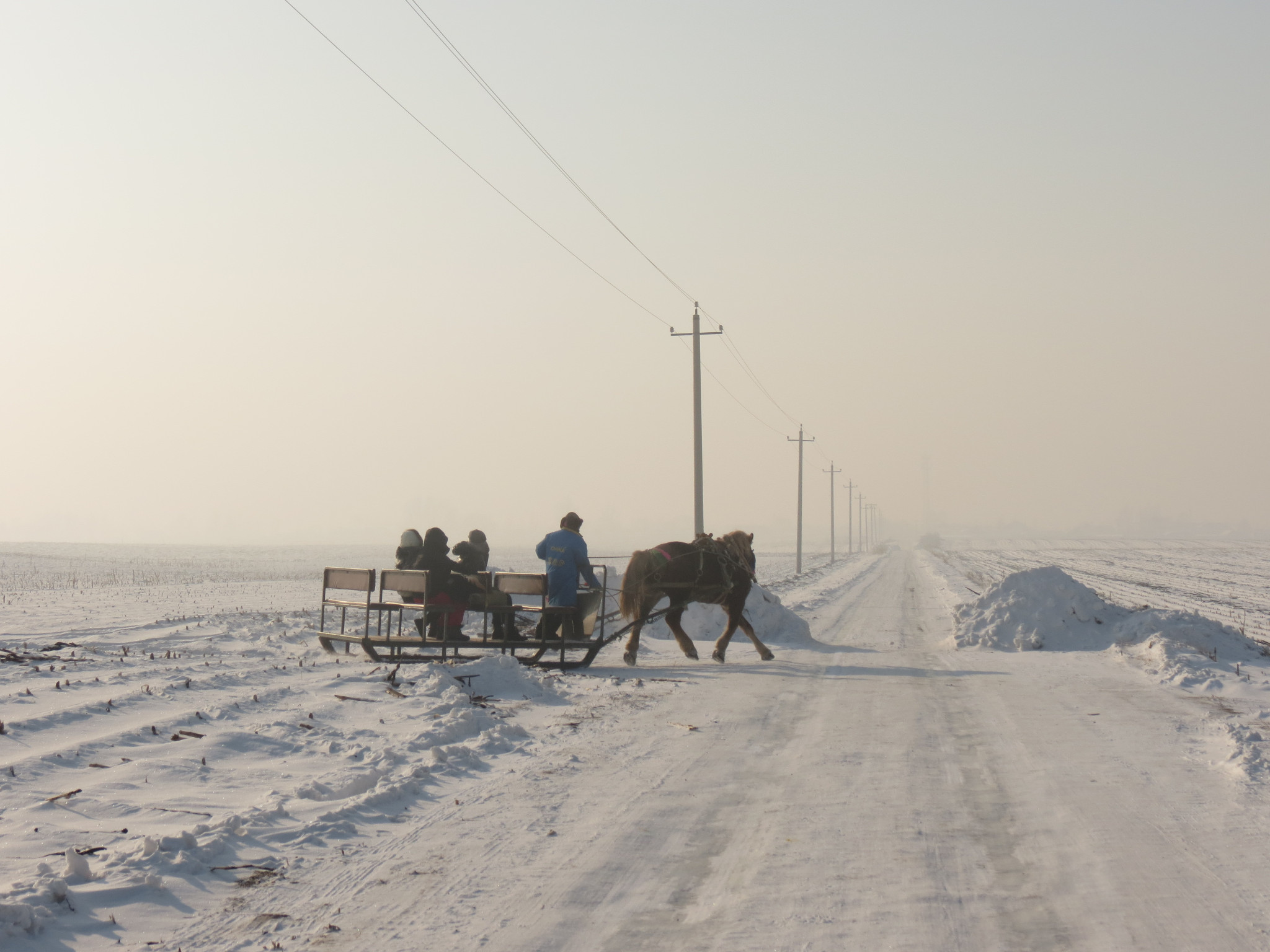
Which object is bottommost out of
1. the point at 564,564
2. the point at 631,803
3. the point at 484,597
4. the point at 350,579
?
the point at 631,803

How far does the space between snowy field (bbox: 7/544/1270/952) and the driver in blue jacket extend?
1.10m

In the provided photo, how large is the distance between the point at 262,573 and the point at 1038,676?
52496 mm

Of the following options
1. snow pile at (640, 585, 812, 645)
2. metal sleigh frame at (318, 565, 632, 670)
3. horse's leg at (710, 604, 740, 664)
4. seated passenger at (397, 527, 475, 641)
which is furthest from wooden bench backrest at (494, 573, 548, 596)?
snow pile at (640, 585, 812, 645)

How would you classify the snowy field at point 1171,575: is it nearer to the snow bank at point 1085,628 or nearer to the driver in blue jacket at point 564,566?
the snow bank at point 1085,628

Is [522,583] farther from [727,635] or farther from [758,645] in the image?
[758,645]

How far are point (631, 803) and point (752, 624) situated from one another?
12123mm

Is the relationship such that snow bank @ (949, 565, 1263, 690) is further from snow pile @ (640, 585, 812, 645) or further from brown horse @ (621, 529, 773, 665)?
brown horse @ (621, 529, 773, 665)

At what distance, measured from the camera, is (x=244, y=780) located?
7020 millimetres

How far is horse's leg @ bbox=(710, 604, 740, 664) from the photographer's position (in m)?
15.0

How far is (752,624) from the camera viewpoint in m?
18.6

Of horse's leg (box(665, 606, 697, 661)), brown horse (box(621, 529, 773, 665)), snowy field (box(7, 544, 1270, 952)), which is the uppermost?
brown horse (box(621, 529, 773, 665))

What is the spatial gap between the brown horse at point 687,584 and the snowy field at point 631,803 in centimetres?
100

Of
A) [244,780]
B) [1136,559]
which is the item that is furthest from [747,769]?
[1136,559]

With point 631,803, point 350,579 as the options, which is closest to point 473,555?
point 350,579
